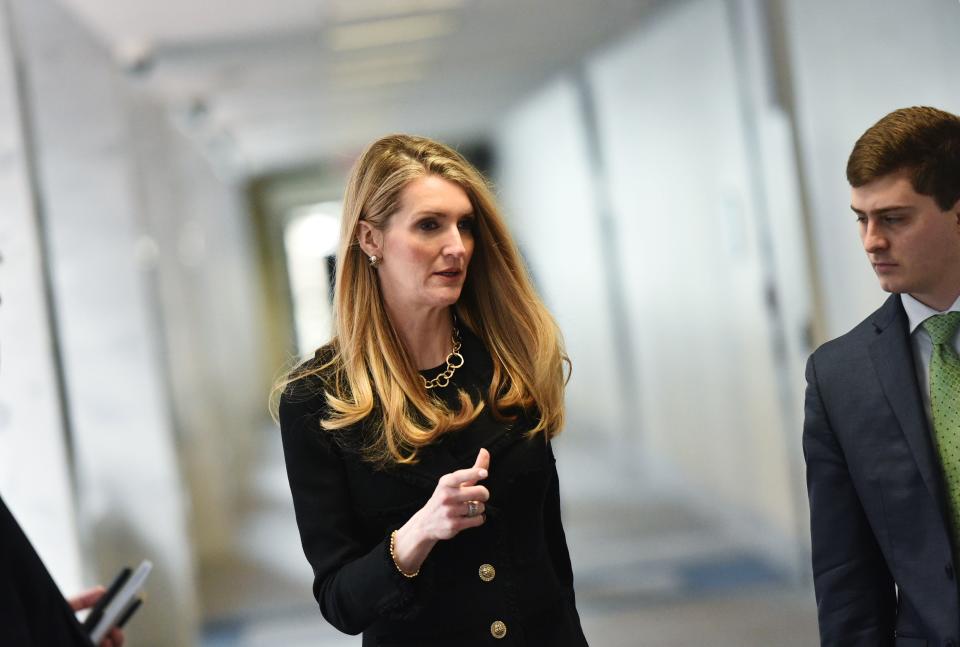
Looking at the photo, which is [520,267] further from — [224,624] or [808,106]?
[224,624]

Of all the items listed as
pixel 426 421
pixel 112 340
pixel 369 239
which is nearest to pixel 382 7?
pixel 112 340

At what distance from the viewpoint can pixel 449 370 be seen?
2072 mm

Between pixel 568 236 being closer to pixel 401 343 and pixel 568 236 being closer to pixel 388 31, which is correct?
pixel 388 31

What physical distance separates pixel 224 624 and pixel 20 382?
170 cm

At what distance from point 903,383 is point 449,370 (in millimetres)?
753

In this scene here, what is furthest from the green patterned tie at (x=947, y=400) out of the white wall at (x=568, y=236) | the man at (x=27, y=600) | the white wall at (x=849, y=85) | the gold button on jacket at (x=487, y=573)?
the white wall at (x=568, y=236)

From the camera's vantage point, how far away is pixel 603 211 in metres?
5.45

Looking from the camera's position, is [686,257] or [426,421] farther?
[686,257]

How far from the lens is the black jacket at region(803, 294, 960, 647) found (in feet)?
5.86

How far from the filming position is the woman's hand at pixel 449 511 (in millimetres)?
1717

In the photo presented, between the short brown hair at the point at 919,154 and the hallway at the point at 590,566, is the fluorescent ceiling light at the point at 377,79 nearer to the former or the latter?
the hallway at the point at 590,566

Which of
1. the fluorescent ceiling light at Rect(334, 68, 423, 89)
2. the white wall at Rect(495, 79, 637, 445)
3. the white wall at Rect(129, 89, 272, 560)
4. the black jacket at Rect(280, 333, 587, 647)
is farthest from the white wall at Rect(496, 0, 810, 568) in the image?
the black jacket at Rect(280, 333, 587, 647)

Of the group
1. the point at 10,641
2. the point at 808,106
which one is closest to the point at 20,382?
the point at 10,641

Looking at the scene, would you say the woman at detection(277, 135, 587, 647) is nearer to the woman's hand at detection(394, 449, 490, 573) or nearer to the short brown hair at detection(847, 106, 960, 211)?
the woman's hand at detection(394, 449, 490, 573)
